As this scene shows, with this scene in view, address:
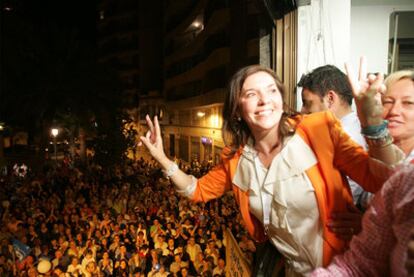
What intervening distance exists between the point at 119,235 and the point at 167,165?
665 centimetres

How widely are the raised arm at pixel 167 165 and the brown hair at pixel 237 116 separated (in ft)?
1.12

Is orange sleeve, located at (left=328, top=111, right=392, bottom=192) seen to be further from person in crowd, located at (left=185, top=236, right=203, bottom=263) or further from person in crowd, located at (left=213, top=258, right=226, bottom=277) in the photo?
person in crowd, located at (left=185, top=236, right=203, bottom=263)

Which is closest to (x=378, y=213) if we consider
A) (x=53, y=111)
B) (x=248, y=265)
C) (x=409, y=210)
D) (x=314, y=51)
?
(x=409, y=210)

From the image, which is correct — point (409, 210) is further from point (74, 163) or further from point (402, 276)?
point (74, 163)

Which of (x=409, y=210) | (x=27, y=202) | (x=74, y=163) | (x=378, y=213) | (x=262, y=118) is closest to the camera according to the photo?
(x=409, y=210)

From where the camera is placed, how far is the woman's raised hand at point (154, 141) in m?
2.19

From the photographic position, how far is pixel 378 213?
109 cm

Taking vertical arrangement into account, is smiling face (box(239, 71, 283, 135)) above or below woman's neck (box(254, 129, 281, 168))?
above

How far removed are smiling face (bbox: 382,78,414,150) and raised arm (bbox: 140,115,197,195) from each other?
3.73ft

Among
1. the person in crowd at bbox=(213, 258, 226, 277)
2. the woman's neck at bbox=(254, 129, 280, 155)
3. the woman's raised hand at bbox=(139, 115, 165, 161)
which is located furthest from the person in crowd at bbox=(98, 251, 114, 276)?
the woman's neck at bbox=(254, 129, 280, 155)

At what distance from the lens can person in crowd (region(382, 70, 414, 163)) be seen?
4.78ft

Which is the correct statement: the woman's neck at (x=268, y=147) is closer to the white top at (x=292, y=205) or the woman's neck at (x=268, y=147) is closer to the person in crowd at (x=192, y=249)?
the white top at (x=292, y=205)

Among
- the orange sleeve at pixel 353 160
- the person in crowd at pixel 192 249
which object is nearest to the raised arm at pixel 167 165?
the orange sleeve at pixel 353 160

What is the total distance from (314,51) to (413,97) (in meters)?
1.26
